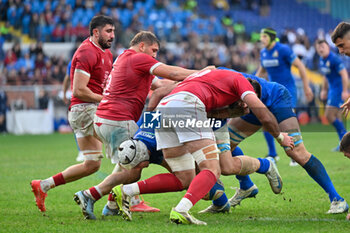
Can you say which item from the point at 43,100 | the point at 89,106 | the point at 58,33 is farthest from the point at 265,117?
the point at 58,33

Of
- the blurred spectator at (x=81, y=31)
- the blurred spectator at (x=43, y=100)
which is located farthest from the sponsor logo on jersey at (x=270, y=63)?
the blurred spectator at (x=81, y=31)

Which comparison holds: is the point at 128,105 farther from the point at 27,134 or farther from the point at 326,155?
the point at 27,134

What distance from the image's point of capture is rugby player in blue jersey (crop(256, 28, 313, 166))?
36.7ft

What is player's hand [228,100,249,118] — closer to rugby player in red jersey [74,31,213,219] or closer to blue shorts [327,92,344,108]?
rugby player in red jersey [74,31,213,219]

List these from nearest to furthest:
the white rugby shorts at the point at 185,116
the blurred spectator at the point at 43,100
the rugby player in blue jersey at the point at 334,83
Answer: the white rugby shorts at the point at 185,116 < the rugby player in blue jersey at the point at 334,83 < the blurred spectator at the point at 43,100

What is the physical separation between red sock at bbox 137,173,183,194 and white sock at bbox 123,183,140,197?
4cm

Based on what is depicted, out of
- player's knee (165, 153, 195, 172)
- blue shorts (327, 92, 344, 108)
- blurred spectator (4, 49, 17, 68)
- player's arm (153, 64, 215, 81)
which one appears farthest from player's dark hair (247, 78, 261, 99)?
blurred spectator (4, 49, 17, 68)

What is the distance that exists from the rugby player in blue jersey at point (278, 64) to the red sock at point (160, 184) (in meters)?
5.46

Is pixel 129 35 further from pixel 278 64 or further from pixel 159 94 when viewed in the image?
pixel 159 94

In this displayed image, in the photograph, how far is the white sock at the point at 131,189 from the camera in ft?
19.1

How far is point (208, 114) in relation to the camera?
6.35 meters

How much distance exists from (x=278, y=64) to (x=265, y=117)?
566 cm

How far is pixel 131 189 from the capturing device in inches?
230

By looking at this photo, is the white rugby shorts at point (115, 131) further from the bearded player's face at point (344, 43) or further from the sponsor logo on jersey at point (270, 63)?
the sponsor logo on jersey at point (270, 63)
